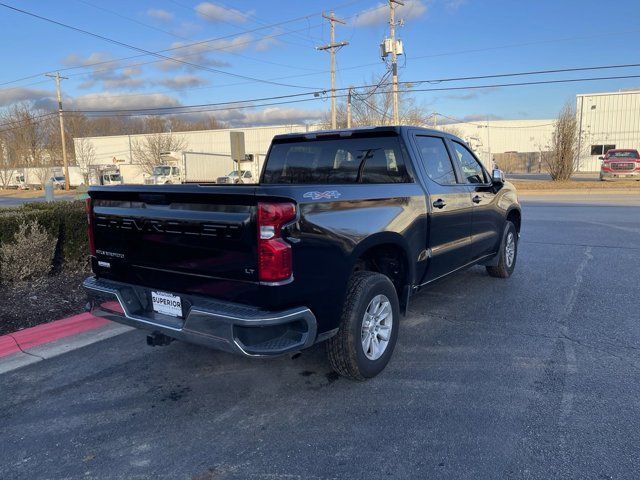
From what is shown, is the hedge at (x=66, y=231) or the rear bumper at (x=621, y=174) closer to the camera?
the hedge at (x=66, y=231)

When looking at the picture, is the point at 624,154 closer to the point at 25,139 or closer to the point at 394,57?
the point at 394,57

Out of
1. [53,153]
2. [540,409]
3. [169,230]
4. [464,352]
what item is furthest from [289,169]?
[53,153]

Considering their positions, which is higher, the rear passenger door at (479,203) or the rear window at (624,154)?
the rear window at (624,154)

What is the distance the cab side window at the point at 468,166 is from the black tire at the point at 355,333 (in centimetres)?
228

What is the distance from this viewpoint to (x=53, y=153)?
68.6m

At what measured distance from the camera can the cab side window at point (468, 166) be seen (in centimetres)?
540

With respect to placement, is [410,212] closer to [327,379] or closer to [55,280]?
[327,379]

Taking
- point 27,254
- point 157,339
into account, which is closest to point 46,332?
point 27,254

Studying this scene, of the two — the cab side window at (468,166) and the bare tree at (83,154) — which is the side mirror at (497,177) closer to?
the cab side window at (468,166)

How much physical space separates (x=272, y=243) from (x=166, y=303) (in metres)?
1.05

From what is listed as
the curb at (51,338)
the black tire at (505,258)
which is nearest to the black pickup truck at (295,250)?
the curb at (51,338)

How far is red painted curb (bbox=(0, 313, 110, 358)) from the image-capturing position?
446cm

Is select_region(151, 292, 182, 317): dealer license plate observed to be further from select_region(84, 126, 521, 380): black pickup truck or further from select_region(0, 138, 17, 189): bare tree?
select_region(0, 138, 17, 189): bare tree

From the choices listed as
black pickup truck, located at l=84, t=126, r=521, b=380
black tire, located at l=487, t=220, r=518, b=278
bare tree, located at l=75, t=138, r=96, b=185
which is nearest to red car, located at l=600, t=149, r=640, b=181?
black tire, located at l=487, t=220, r=518, b=278
